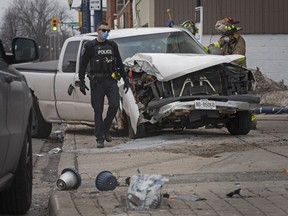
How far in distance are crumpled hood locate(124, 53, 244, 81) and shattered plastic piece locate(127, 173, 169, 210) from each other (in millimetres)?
4741

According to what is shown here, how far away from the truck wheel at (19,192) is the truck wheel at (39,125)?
670 centimetres

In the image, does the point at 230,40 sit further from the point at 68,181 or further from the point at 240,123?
the point at 68,181

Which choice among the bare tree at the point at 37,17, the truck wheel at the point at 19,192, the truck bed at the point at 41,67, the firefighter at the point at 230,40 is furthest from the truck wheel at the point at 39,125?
the bare tree at the point at 37,17

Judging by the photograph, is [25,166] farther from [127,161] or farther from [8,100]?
[127,161]

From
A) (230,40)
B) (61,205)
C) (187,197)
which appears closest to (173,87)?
(230,40)

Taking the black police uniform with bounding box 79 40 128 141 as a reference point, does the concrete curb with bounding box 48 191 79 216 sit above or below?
below

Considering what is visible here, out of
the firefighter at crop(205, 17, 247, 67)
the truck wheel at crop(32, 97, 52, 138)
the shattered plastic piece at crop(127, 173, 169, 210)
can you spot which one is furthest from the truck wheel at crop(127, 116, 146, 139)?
the shattered plastic piece at crop(127, 173, 169, 210)

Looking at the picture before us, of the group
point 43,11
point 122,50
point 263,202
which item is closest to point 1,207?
point 263,202

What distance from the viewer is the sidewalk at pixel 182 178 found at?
579 centimetres

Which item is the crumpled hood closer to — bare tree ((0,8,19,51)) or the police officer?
the police officer

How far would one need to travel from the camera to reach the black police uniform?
414 inches

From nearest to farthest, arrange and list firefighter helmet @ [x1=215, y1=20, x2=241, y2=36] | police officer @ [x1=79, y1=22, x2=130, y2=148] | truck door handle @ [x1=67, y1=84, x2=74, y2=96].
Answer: police officer @ [x1=79, y1=22, x2=130, y2=148]
truck door handle @ [x1=67, y1=84, x2=74, y2=96]
firefighter helmet @ [x1=215, y1=20, x2=241, y2=36]

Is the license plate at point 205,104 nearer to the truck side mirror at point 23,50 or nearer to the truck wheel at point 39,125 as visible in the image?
the truck wheel at point 39,125

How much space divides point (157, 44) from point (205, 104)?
2.03 metres
